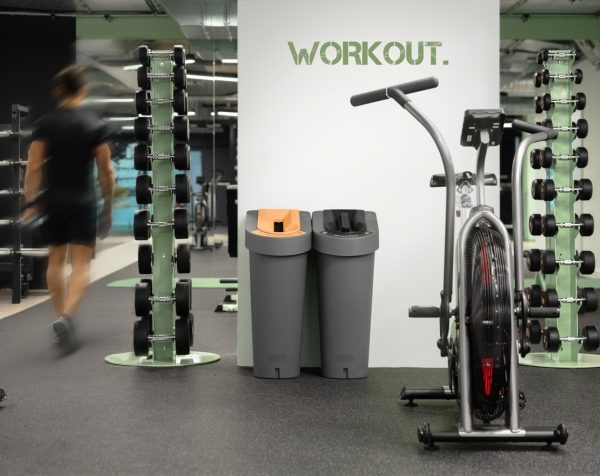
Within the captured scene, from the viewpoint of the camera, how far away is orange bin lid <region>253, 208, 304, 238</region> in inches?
190

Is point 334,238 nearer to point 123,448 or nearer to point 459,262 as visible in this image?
point 459,262

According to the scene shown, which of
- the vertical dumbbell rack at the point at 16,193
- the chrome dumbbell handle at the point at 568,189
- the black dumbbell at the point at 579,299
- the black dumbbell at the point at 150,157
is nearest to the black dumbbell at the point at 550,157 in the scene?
the chrome dumbbell handle at the point at 568,189

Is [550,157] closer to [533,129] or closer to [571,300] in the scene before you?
[571,300]

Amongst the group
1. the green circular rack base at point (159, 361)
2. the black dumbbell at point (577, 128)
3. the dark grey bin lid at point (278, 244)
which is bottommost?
the green circular rack base at point (159, 361)

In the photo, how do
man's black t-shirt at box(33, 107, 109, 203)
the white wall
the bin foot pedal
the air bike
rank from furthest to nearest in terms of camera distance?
man's black t-shirt at box(33, 107, 109, 203) < the white wall < the bin foot pedal < the air bike

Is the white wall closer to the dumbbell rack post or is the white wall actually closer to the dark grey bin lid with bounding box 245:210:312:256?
the dark grey bin lid with bounding box 245:210:312:256

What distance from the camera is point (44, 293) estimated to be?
28.3 feet

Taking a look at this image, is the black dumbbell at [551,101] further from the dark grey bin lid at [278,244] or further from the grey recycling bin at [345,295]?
the dark grey bin lid at [278,244]

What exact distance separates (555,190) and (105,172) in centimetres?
278

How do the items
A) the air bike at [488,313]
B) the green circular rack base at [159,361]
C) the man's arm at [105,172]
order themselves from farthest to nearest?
the man's arm at [105,172] < the green circular rack base at [159,361] < the air bike at [488,313]

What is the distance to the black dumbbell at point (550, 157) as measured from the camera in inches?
198

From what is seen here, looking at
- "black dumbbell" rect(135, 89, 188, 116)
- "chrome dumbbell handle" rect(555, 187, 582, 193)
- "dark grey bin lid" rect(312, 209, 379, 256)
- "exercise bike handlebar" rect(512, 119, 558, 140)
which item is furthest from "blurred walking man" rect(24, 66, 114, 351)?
"exercise bike handlebar" rect(512, 119, 558, 140)

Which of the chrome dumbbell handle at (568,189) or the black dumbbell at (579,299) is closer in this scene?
the black dumbbell at (579,299)

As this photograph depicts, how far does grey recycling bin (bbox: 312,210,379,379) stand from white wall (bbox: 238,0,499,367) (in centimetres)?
31
